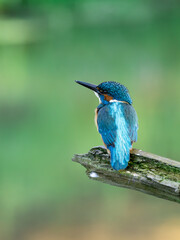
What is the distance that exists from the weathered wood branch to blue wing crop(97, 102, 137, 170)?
9 cm

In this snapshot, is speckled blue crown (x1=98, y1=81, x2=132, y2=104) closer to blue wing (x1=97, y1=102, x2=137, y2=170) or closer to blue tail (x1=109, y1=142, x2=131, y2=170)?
blue wing (x1=97, y1=102, x2=137, y2=170)

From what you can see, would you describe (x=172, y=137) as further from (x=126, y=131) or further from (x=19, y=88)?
(x=126, y=131)

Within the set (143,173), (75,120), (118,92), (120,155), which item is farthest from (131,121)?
(75,120)

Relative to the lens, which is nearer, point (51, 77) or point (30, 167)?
point (30, 167)

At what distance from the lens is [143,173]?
1.57 meters

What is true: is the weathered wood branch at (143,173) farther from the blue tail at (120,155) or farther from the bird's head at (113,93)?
the bird's head at (113,93)

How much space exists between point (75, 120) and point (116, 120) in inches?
150

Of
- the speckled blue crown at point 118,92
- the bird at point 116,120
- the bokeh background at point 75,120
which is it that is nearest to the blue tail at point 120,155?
the bird at point 116,120

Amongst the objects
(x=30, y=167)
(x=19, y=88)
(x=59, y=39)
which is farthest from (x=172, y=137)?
(x=59, y=39)

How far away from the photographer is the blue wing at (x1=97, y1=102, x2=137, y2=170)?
1.94m

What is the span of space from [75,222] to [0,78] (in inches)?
155

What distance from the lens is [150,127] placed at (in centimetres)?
582

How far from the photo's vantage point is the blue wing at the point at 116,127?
1937 mm

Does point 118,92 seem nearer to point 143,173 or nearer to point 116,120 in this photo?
point 116,120
